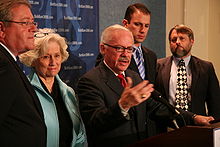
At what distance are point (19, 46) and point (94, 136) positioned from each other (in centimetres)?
72

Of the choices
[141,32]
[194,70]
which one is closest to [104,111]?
[141,32]

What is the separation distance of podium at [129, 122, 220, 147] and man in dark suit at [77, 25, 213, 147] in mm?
355

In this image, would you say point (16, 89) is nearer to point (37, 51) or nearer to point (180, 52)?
point (37, 51)

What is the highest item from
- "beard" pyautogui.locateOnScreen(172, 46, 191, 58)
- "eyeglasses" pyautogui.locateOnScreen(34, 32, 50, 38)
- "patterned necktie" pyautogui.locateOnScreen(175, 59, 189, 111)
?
"eyeglasses" pyautogui.locateOnScreen(34, 32, 50, 38)

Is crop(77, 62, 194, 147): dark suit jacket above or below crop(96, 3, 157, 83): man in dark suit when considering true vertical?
below

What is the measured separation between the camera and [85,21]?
3.88 metres

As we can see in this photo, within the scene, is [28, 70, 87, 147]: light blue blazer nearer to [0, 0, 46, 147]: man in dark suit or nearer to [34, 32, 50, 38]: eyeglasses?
[34, 32, 50, 38]: eyeglasses

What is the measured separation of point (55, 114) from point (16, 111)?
599 millimetres

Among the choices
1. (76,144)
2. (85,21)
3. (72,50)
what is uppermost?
(85,21)

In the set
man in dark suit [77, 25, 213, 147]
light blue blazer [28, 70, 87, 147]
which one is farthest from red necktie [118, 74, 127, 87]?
light blue blazer [28, 70, 87, 147]

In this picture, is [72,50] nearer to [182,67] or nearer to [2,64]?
[182,67]

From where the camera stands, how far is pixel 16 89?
1806 mm

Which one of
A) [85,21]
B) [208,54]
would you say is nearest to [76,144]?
[85,21]

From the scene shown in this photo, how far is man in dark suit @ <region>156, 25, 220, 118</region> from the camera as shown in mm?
3432
